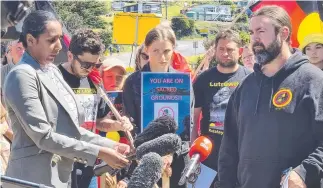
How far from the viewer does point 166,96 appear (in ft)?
18.9

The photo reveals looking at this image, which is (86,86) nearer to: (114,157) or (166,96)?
(166,96)

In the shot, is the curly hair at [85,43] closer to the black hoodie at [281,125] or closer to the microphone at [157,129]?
the black hoodie at [281,125]

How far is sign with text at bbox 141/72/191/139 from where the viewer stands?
18.9 feet

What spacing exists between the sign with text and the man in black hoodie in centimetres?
114

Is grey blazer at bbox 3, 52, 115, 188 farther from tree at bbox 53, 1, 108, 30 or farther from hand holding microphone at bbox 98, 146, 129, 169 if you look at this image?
tree at bbox 53, 1, 108, 30

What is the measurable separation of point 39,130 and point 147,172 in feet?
3.94

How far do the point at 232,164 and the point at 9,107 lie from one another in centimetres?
169

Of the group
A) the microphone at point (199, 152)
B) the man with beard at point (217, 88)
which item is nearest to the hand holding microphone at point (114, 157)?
the microphone at point (199, 152)

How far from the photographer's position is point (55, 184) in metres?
4.16

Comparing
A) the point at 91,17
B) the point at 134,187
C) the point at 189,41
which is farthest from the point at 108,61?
the point at 189,41

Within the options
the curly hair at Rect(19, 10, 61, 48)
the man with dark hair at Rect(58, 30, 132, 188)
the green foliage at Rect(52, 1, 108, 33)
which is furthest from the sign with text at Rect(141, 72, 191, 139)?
the green foliage at Rect(52, 1, 108, 33)

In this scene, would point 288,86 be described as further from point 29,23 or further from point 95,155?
point 29,23

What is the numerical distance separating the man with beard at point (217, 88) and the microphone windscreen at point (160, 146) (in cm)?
316

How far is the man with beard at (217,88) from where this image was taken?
6.48 m
